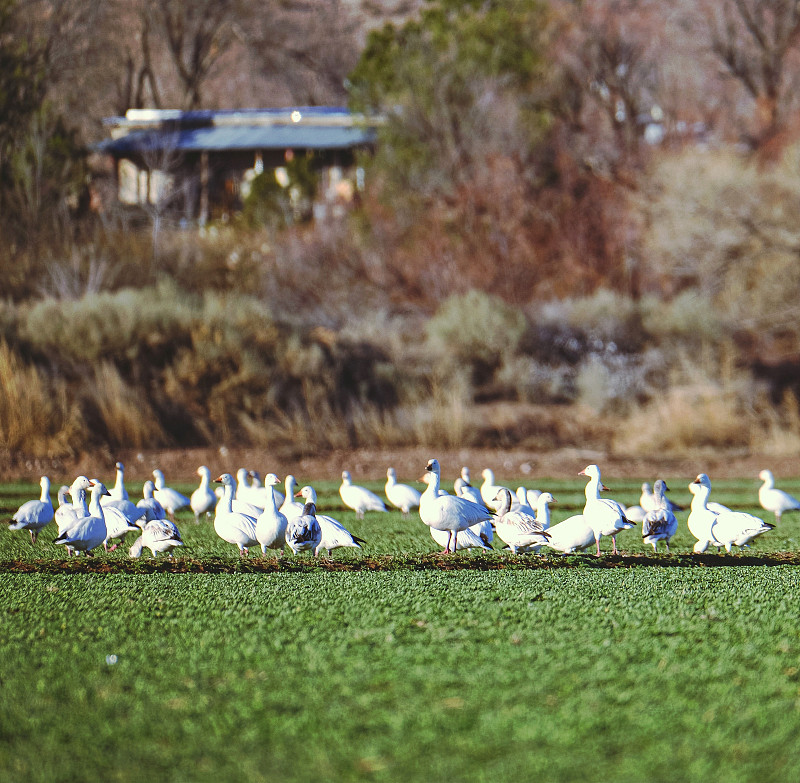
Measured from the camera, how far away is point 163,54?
5747 cm

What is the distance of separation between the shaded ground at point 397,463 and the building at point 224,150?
19.4 m

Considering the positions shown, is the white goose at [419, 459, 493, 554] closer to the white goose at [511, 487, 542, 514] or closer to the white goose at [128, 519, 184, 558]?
the white goose at [511, 487, 542, 514]

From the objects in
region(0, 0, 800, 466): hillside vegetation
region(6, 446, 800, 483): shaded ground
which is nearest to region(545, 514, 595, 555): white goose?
region(6, 446, 800, 483): shaded ground

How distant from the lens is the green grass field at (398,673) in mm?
3973

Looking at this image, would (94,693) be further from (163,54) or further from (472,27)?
(163,54)

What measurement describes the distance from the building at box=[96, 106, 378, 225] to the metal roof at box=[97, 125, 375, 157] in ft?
0.11

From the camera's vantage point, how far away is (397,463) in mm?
18094

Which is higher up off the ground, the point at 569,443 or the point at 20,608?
the point at 20,608

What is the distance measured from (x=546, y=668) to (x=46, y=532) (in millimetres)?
7133

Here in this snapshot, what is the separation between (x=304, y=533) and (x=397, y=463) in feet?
31.2

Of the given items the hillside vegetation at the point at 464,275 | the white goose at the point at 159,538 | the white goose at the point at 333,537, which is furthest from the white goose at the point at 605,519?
the hillside vegetation at the point at 464,275

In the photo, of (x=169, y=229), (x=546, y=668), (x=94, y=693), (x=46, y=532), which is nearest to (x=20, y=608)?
(x=94, y=693)

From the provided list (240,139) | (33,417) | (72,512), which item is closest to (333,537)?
(72,512)

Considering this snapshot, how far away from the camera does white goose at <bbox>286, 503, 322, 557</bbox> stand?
8.60 metres
